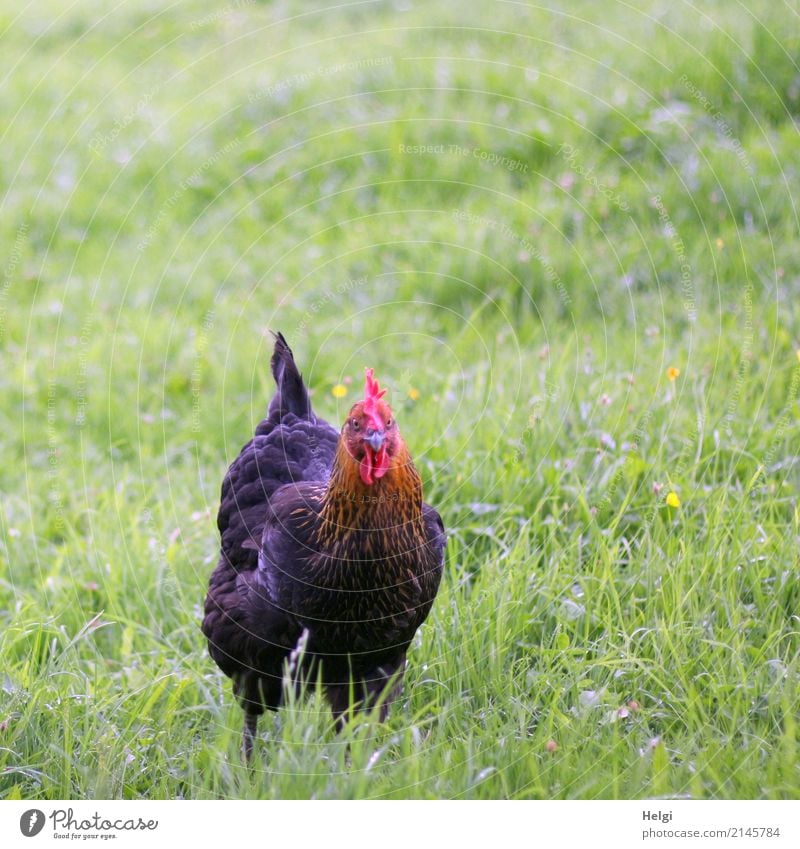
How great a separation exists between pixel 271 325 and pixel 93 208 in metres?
2.24

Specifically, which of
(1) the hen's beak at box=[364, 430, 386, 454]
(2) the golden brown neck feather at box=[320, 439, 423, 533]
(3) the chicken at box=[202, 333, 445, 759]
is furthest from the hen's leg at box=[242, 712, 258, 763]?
(1) the hen's beak at box=[364, 430, 386, 454]

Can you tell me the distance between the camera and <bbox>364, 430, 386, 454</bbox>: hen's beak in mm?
2588

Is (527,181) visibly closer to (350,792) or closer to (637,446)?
(637,446)

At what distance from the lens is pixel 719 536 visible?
3.38m

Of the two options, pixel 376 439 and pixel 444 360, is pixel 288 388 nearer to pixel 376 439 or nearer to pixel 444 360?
pixel 376 439

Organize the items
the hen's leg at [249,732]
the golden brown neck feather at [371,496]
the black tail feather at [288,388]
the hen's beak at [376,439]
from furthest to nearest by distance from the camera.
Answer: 1. the black tail feather at [288,388]
2. the hen's leg at [249,732]
3. the golden brown neck feather at [371,496]
4. the hen's beak at [376,439]

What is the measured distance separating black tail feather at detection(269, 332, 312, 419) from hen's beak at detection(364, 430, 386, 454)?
1016mm

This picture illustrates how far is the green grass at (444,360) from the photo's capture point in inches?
113

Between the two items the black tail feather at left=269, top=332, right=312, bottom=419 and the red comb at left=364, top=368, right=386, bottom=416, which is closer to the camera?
the red comb at left=364, top=368, right=386, bottom=416
